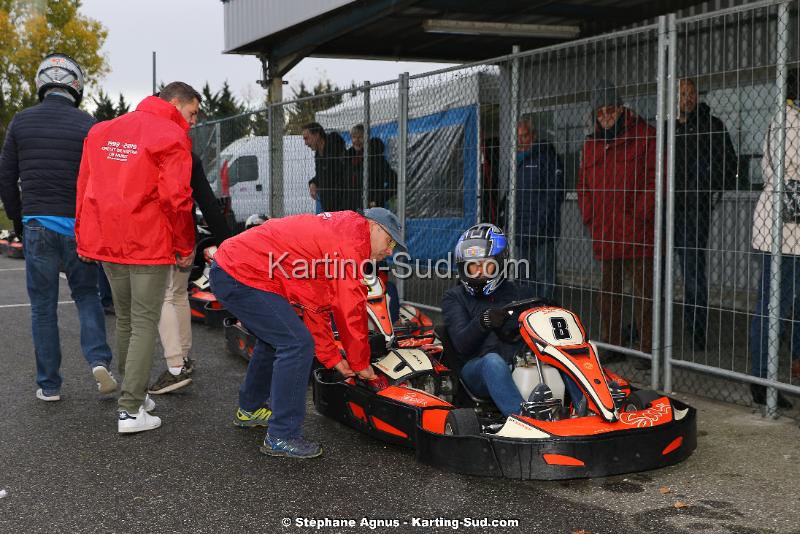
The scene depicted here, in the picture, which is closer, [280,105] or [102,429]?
[102,429]

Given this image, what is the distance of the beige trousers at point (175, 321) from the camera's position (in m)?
6.13

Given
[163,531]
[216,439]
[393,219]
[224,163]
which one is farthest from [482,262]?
[224,163]

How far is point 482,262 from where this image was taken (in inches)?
199

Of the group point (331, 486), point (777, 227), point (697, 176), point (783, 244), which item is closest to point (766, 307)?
point (783, 244)

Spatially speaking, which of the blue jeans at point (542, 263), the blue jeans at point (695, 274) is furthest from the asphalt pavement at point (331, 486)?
the blue jeans at point (542, 263)

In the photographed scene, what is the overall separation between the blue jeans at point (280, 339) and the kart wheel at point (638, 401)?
162 centimetres

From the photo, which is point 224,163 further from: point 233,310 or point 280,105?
point 233,310

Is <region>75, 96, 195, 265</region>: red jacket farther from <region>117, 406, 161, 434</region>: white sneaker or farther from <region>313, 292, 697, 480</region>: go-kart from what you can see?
<region>313, 292, 697, 480</region>: go-kart

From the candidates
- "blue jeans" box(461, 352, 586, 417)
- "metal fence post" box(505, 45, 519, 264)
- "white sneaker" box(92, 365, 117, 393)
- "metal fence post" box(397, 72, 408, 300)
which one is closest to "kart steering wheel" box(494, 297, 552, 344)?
"blue jeans" box(461, 352, 586, 417)

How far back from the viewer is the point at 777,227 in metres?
5.04

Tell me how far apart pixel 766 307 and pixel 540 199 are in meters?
1.79

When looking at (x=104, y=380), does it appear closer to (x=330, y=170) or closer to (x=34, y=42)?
(x=330, y=170)

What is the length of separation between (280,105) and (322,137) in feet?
4.66

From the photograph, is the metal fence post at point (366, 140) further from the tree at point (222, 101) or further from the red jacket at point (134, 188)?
the tree at point (222, 101)
